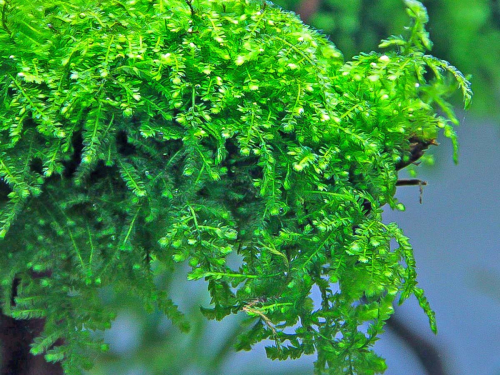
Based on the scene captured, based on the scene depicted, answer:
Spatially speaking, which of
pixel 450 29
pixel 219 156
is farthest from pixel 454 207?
pixel 219 156

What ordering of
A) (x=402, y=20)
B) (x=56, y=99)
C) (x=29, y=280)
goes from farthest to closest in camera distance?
(x=402, y=20)
(x=29, y=280)
(x=56, y=99)

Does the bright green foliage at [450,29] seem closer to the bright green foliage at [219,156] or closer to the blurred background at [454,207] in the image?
the blurred background at [454,207]

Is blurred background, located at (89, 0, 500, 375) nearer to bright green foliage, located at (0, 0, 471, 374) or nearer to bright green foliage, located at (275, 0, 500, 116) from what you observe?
bright green foliage, located at (275, 0, 500, 116)

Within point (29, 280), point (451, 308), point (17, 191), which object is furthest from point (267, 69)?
point (451, 308)

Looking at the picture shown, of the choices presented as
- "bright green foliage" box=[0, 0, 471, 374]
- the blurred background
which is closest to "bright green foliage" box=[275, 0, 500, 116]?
the blurred background

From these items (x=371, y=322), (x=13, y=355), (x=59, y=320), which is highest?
(x=371, y=322)

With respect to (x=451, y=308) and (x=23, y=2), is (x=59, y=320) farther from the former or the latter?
(x=451, y=308)

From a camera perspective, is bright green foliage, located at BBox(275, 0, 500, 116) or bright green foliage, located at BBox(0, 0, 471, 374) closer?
bright green foliage, located at BBox(0, 0, 471, 374)
